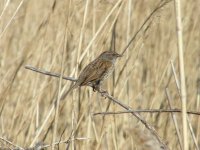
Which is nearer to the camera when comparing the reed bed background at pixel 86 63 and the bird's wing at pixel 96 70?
the reed bed background at pixel 86 63

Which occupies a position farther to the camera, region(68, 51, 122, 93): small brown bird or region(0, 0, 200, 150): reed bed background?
region(68, 51, 122, 93): small brown bird

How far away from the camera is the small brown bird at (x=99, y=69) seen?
3.10 meters

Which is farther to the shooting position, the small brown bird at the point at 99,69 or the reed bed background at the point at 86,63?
the small brown bird at the point at 99,69

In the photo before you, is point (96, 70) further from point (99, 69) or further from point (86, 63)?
point (86, 63)

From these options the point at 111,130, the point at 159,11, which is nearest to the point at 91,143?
the point at 111,130

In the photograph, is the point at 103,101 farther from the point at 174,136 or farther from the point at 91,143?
the point at 174,136

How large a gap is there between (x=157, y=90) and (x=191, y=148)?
0.70 metres

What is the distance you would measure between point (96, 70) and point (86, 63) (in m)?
0.32

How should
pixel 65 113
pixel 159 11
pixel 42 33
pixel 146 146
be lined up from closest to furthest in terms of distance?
pixel 146 146, pixel 159 11, pixel 42 33, pixel 65 113

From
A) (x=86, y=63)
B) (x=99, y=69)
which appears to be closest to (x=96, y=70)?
(x=99, y=69)

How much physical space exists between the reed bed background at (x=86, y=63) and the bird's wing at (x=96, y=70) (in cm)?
8

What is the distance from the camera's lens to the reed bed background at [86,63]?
2.87m

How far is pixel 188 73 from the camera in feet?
13.3

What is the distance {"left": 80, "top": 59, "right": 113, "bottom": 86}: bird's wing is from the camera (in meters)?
3.15
